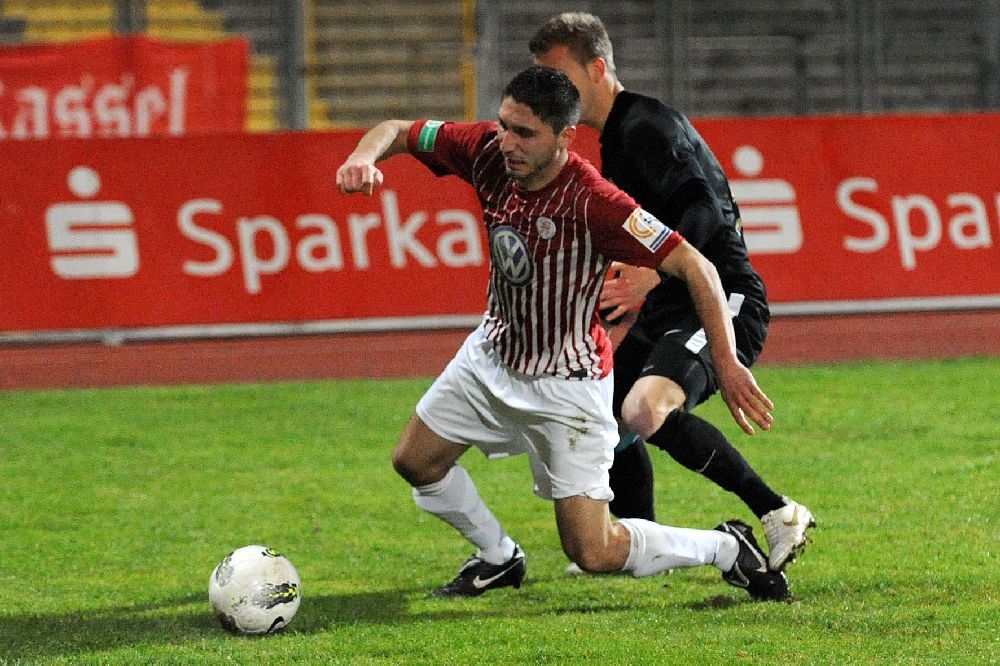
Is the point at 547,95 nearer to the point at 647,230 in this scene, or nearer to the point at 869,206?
the point at 647,230

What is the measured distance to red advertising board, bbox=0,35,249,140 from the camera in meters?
16.0

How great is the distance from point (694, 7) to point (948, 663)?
45.2 feet

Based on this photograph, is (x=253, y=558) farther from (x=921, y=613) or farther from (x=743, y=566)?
(x=921, y=613)

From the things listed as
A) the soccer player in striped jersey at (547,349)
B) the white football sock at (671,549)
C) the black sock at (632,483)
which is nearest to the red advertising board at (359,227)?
the black sock at (632,483)

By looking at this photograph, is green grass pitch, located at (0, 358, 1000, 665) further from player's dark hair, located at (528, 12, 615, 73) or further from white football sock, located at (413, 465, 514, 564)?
player's dark hair, located at (528, 12, 615, 73)

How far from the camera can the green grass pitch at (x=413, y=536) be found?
4.97m

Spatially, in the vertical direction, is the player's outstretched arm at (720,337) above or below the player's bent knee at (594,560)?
above

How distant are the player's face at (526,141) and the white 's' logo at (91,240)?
21.8ft

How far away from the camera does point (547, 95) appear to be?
15.8 feet

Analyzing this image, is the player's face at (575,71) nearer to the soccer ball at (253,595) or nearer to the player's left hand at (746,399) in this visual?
the player's left hand at (746,399)

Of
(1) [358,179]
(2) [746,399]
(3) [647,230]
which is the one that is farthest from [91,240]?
(2) [746,399]

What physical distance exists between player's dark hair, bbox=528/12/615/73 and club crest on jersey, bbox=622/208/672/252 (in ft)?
2.98

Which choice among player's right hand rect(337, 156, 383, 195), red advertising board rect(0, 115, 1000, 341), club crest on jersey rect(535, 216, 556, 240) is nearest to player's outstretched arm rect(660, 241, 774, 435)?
club crest on jersey rect(535, 216, 556, 240)

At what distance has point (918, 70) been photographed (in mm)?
17844
